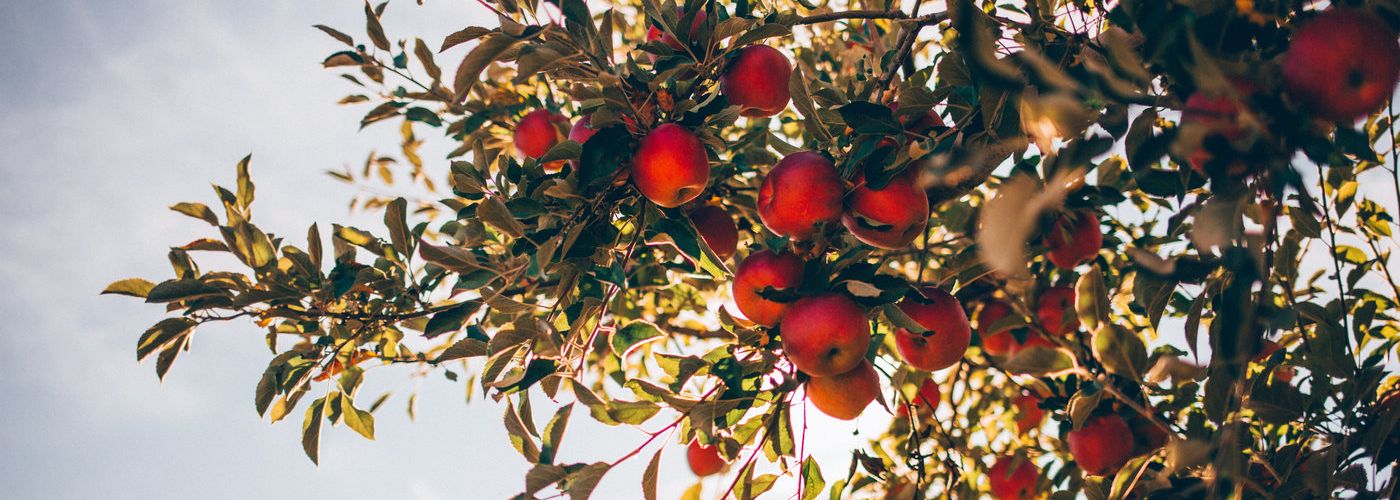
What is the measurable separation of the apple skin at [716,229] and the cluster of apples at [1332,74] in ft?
3.53

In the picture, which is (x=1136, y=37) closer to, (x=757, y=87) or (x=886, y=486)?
(x=757, y=87)

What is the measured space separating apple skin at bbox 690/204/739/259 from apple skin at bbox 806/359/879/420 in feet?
1.31

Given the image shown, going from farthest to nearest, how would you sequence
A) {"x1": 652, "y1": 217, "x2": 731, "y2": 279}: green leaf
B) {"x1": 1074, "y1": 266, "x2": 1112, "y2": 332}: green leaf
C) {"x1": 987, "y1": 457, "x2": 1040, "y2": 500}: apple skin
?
{"x1": 987, "y1": 457, "x2": 1040, "y2": 500}: apple skin → {"x1": 652, "y1": 217, "x2": 731, "y2": 279}: green leaf → {"x1": 1074, "y1": 266, "x2": 1112, "y2": 332}: green leaf

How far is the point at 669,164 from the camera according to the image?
150 cm

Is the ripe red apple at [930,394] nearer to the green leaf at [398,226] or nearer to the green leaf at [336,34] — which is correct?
the green leaf at [398,226]

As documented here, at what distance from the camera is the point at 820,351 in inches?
58.7

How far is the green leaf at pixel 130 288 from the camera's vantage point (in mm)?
1855

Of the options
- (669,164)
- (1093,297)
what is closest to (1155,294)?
(1093,297)

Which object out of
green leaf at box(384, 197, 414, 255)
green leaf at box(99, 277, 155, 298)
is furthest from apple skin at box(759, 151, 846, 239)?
green leaf at box(99, 277, 155, 298)

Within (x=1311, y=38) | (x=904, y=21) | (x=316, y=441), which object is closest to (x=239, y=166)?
(x=316, y=441)

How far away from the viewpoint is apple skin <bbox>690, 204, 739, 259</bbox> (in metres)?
1.86

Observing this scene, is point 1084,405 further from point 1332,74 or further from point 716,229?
point 716,229

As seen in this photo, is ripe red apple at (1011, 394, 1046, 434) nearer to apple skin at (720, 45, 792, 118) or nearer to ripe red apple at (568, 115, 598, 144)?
apple skin at (720, 45, 792, 118)

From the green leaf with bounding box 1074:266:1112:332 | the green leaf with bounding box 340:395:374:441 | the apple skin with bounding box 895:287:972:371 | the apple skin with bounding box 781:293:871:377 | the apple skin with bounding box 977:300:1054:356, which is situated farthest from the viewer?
the apple skin with bounding box 977:300:1054:356
